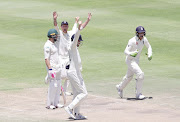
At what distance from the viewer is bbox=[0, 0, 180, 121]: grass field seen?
1864cm

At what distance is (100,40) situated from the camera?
26.4 metres

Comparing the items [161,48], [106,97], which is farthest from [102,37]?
[106,97]

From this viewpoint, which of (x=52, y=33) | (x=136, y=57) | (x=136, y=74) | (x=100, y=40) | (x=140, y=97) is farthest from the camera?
(x=100, y=40)

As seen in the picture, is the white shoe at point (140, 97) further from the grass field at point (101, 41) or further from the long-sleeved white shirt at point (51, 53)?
the long-sleeved white shirt at point (51, 53)

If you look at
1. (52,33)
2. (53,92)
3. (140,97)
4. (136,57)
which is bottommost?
(140,97)

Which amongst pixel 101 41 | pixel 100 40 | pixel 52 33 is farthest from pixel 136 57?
pixel 100 40

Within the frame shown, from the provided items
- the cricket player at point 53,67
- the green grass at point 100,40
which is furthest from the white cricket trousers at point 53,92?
the green grass at point 100,40

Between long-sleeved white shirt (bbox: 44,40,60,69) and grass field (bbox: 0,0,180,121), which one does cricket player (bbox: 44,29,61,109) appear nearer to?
long-sleeved white shirt (bbox: 44,40,60,69)

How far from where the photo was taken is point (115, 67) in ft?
70.4

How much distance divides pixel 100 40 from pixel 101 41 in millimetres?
185

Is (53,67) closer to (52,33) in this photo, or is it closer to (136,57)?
(52,33)

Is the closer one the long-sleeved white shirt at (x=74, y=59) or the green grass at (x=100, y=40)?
the long-sleeved white shirt at (x=74, y=59)

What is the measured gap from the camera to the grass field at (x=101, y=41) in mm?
18641

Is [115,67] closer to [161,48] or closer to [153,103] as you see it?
[161,48]
